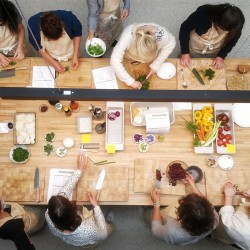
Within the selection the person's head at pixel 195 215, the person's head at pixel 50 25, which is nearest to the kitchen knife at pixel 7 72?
the person's head at pixel 50 25

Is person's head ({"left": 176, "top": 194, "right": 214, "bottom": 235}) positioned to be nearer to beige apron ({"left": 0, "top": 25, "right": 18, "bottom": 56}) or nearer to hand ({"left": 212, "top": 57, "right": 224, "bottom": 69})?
hand ({"left": 212, "top": 57, "right": 224, "bottom": 69})

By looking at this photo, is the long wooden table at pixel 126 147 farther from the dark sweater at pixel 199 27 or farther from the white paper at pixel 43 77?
the dark sweater at pixel 199 27

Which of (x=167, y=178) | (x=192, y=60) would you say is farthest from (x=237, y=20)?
(x=167, y=178)

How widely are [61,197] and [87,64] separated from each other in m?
1.24

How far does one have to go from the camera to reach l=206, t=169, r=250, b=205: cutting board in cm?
249

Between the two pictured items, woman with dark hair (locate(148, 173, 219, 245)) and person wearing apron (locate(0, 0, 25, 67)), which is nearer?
woman with dark hair (locate(148, 173, 219, 245))

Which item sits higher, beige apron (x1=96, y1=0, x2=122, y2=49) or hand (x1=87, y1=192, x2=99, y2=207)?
beige apron (x1=96, y1=0, x2=122, y2=49)

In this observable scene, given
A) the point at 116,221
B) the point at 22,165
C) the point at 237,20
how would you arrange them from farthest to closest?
1. the point at 116,221
2. the point at 22,165
3. the point at 237,20

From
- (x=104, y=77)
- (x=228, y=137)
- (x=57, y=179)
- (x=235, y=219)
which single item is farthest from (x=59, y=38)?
(x=235, y=219)

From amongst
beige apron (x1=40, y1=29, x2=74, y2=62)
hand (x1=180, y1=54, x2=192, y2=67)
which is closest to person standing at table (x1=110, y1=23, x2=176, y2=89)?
hand (x1=180, y1=54, x2=192, y2=67)

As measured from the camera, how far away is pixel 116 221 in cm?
331

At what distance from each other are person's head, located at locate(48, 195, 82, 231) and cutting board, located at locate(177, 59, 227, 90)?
1.38 metres

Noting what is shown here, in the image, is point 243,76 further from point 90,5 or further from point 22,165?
point 22,165

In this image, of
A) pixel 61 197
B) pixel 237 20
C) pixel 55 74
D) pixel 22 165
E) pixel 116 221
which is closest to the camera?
pixel 61 197
